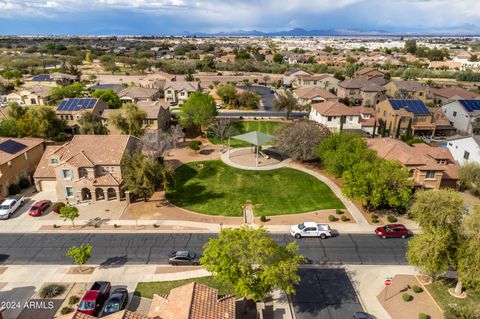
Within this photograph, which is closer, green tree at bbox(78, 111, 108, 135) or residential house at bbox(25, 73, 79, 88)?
green tree at bbox(78, 111, 108, 135)

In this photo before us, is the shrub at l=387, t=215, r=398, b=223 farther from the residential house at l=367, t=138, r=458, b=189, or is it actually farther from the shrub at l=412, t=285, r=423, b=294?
the shrub at l=412, t=285, r=423, b=294

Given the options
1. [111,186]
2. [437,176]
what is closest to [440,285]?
[437,176]

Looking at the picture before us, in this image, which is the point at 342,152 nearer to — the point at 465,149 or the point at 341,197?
the point at 341,197

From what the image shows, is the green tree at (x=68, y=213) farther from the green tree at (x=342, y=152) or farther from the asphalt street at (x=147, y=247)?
the green tree at (x=342, y=152)

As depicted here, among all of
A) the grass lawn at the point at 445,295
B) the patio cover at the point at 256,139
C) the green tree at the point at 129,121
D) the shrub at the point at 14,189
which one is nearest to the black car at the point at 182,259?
the grass lawn at the point at 445,295

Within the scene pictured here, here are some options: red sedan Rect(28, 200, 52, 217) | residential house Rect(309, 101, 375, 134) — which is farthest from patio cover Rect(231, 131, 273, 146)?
red sedan Rect(28, 200, 52, 217)

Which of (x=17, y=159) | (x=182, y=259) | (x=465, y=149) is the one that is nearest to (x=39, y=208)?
(x=17, y=159)
